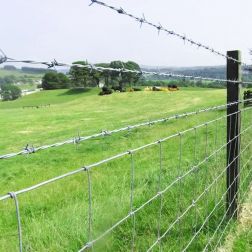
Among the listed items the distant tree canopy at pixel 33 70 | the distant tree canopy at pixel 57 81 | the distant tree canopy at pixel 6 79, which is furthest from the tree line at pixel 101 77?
the distant tree canopy at pixel 6 79

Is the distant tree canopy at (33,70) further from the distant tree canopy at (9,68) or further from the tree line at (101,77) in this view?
the tree line at (101,77)

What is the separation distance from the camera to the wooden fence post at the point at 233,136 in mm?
5297

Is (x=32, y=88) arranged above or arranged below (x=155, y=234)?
above

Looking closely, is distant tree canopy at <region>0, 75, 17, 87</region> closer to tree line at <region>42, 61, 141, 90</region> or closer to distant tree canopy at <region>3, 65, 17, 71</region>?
distant tree canopy at <region>3, 65, 17, 71</region>

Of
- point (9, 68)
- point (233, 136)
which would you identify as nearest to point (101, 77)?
point (9, 68)

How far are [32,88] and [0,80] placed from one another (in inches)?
27.0

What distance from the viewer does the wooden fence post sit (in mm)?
5297

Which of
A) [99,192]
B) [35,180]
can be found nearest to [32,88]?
[99,192]

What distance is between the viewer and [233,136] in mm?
5398

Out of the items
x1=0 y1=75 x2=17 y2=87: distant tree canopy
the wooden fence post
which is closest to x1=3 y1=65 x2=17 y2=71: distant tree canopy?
x1=0 y1=75 x2=17 y2=87: distant tree canopy

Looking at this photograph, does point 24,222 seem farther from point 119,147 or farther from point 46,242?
point 119,147

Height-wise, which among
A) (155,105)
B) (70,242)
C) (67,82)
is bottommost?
(155,105)

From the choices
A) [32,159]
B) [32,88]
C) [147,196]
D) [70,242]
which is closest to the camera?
[32,88]

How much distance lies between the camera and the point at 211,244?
457cm
